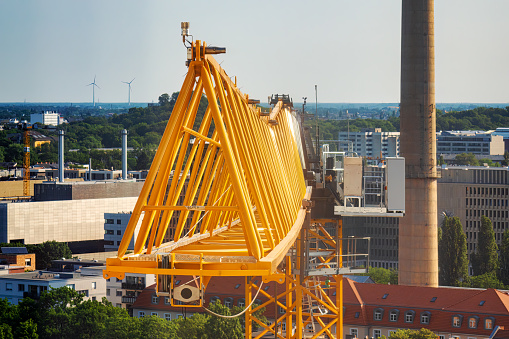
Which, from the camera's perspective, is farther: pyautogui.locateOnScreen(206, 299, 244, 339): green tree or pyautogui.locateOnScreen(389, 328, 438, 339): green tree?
pyautogui.locateOnScreen(206, 299, 244, 339): green tree

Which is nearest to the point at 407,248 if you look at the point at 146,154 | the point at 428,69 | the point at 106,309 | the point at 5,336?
the point at 428,69

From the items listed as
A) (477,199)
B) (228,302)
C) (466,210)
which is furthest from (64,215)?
(477,199)

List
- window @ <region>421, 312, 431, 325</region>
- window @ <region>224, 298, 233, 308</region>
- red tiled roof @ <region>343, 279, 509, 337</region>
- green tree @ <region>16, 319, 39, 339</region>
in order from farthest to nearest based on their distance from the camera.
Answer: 1. window @ <region>224, 298, 233, 308</region>
2. window @ <region>421, 312, 431, 325</region>
3. red tiled roof @ <region>343, 279, 509, 337</region>
4. green tree @ <region>16, 319, 39, 339</region>

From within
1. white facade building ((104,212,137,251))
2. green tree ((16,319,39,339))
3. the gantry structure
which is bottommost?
green tree ((16,319,39,339))

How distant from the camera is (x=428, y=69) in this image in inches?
3019

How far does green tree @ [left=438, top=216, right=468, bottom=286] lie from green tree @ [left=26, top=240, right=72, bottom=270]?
125 feet

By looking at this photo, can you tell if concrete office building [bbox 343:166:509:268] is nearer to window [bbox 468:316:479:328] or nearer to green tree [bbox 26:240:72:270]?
green tree [bbox 26:240:72:270]

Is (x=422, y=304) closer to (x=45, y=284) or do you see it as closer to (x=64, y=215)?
(x=45, y=284)

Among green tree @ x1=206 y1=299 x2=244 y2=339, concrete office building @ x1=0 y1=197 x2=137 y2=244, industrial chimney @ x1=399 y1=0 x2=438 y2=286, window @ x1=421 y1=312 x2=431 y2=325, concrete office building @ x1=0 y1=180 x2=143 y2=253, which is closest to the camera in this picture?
green tree @ x1=206 y1=299 x2=244 y2=339

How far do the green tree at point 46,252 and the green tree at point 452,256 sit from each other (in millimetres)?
38124

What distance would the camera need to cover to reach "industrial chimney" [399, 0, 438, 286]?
250ft

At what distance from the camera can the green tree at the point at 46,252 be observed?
106 meters

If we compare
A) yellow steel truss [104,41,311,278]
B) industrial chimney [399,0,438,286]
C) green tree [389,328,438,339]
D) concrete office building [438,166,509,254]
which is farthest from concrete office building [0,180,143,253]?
yellow steel truss [104,41,311,278]

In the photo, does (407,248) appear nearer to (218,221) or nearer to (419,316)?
(419,316)
